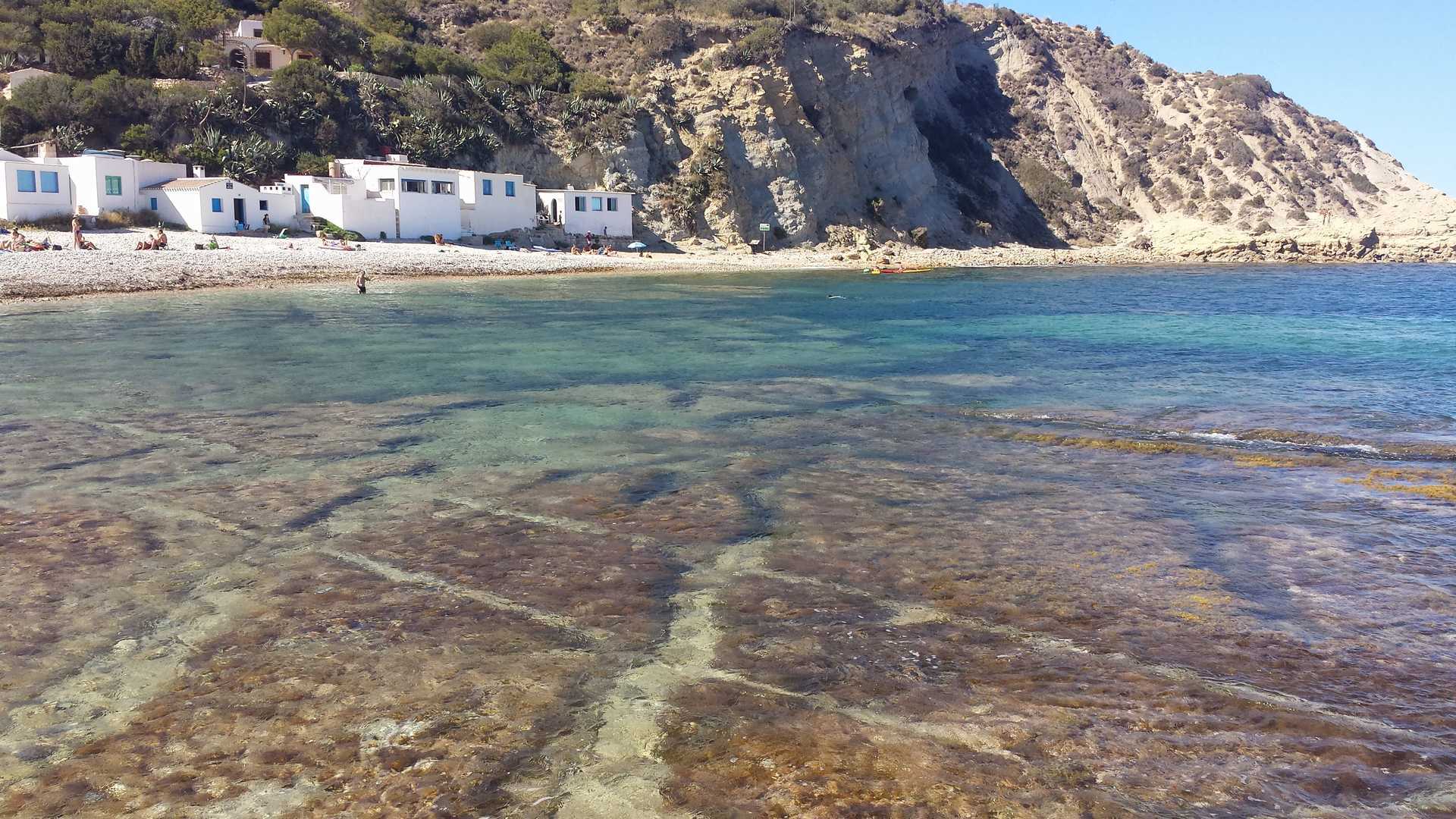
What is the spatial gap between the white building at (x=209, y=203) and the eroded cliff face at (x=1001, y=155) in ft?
63.9

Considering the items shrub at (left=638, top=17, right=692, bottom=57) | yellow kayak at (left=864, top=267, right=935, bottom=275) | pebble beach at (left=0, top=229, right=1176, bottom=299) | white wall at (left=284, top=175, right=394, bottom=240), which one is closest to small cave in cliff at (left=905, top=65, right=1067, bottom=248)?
yellow kayak at (left=864, top=267, right=935, bottom=275)

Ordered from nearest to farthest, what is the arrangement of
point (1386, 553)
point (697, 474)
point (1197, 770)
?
point (1197, 770) → point (1386, 553) → point (697, 474)

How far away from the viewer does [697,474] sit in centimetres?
1163

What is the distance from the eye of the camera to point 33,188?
43.2 meters

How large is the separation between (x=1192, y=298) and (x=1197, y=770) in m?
45.0

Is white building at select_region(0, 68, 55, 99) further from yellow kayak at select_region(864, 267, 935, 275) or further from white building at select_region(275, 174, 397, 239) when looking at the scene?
yellow kayak at select_region(864, 267, 935, 275)

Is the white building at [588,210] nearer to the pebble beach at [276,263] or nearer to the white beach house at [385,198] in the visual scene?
the pebble beach at [276,263]

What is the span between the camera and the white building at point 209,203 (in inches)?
1818

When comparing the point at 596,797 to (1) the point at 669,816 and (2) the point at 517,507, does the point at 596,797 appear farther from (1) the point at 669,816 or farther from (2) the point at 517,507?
(2) the point at 517,507

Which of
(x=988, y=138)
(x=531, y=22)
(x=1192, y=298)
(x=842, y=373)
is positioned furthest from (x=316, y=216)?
(x=988, y=138)

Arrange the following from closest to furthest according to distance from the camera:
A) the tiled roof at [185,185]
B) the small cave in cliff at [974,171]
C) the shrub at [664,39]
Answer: the tiled roof at [185,185]
the shrub at [664,39]
the small cave in cliff at [974,171]

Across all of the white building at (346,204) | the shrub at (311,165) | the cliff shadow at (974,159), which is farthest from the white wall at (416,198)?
the cliff shadow at (974,159)

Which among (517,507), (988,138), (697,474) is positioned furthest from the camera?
(988,138)

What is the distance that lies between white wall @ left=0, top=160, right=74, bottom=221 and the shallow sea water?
102 feet
